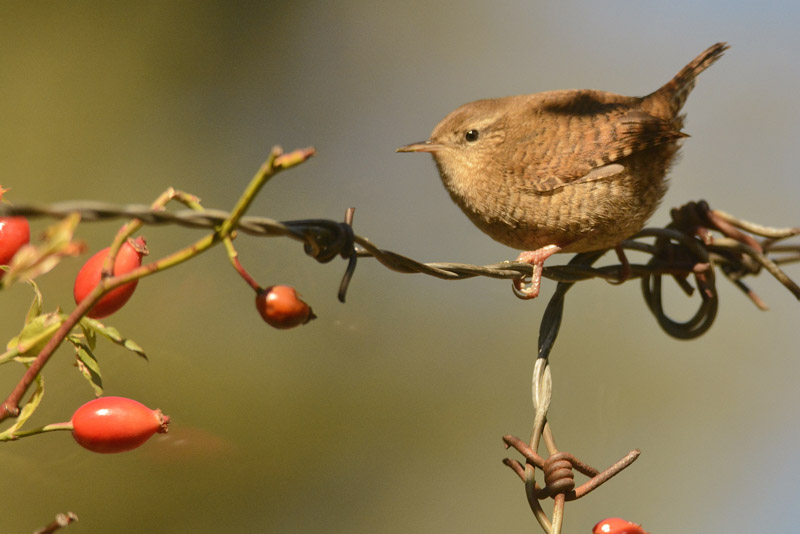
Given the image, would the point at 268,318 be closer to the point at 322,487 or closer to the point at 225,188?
the point at 322,487

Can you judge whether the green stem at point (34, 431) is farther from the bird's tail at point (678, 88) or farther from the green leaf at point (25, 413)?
the bird's tail at point (678, 88)

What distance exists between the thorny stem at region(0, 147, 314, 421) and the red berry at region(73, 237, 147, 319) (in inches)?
1.7

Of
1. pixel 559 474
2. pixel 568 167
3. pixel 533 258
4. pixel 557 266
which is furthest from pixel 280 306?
pixel 568 167

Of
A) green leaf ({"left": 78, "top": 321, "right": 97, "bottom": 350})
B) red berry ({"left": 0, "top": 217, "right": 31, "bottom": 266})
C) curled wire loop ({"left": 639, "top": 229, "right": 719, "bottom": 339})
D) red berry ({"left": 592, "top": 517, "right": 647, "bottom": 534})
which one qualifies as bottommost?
red berry ({"left": 592, "top": 517, "right": 647, "bottom": 534})

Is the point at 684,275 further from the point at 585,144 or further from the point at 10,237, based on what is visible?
the point at 10,237

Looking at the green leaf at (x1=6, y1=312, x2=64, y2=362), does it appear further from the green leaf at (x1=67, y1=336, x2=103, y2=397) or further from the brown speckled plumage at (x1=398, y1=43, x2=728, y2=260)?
the brown speckled plumage at (x1=398, y1=43, x2=728, y2=260)

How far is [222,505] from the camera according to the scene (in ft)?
13.7

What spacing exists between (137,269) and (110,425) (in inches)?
7.4

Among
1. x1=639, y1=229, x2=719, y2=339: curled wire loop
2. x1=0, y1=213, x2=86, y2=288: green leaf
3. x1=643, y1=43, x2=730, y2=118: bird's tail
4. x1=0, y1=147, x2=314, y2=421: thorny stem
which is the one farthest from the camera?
x1=643, y1=43, x2=730, y2=118: bird's tail

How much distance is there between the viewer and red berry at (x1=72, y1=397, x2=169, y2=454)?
0.86 metres

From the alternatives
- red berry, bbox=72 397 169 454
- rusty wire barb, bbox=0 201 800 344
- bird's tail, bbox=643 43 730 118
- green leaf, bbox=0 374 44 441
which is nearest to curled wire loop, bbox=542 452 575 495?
rusty wire barb, bbox=0 201 800 344

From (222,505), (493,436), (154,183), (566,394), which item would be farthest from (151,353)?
(566,394)

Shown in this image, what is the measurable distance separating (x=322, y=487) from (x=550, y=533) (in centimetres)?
392

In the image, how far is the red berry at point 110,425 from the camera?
859 mm
